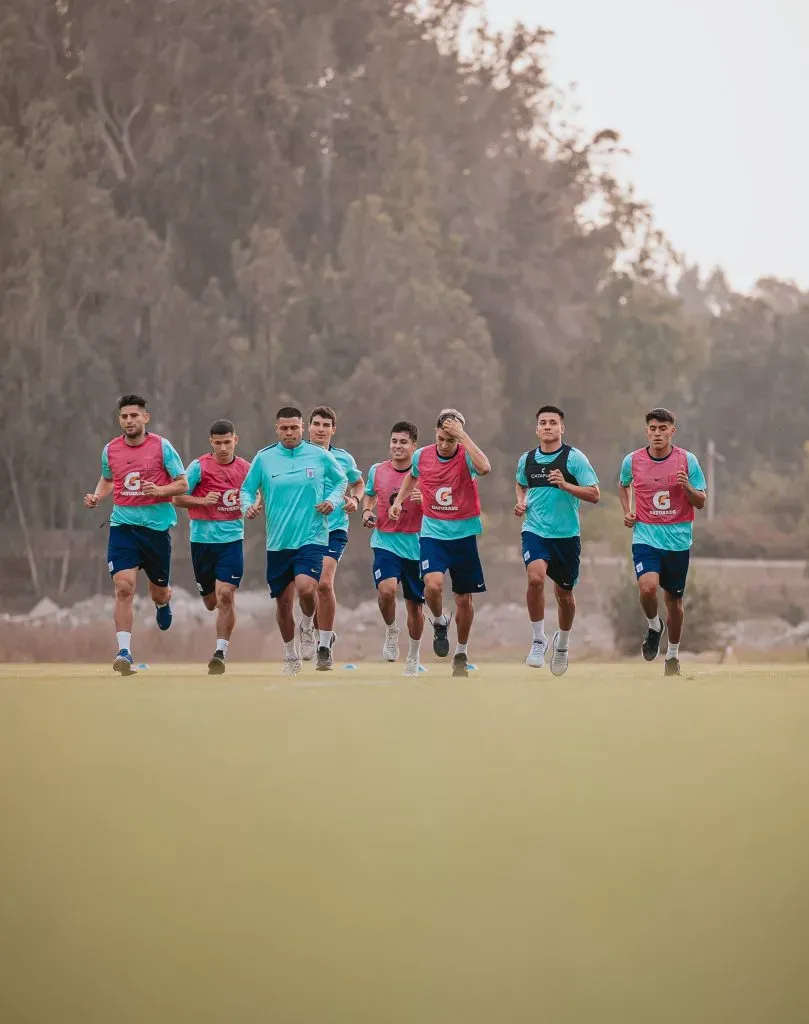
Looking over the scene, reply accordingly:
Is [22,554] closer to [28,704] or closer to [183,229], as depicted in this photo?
[183,229]

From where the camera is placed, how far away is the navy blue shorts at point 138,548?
1819 centimetres

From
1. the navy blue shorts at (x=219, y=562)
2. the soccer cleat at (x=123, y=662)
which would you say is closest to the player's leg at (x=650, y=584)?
the navy blue shorts at (x=219, y=562)

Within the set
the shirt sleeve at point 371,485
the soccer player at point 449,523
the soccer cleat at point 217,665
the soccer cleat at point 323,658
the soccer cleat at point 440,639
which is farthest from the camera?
the shirt sleeve at point 371,485

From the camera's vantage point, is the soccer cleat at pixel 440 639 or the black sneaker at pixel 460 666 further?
the black sneaker at pixel 460 666

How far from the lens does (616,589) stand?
141ft

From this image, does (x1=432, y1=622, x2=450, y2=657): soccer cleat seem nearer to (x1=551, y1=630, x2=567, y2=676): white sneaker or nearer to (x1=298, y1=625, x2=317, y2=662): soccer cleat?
(x1=551, y1=630, x2=567, y2=676): white sneaker

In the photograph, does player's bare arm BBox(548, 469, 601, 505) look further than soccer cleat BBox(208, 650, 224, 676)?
No

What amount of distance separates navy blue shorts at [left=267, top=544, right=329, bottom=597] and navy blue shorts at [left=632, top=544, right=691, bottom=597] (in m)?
2.79

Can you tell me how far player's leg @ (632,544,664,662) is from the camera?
734 inches

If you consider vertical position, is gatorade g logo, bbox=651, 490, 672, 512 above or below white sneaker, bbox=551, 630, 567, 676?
above

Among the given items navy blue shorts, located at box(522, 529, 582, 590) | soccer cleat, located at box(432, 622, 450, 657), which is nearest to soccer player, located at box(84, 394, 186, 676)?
soccer cleat, located at box(432, 622, 450, 657)

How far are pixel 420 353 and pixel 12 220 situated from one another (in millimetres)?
10760

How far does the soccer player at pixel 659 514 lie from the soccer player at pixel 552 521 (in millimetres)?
605

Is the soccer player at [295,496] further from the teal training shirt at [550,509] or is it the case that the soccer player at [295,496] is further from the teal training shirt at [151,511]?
the teal training shirt at [550,509]
